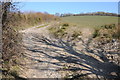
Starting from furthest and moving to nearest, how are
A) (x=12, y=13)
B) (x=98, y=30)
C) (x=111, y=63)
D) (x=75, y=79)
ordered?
(x=98, y=30) < (x=111, y=63) < (x=12, y=13) < (x=75, y=79)

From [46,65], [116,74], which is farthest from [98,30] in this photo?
[46,65]

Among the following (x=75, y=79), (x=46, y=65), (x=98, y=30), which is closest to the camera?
(x=75, y=79)

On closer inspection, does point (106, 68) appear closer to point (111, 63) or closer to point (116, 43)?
point (111, 63)

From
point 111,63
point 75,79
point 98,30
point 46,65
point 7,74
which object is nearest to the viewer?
point 7,74

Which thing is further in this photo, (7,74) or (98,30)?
(98,30)

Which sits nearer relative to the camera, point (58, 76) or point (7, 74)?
point (7, 74)

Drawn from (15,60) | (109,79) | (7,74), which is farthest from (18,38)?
(109,79)

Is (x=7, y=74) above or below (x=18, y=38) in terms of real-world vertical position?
below

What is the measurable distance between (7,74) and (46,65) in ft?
4.66

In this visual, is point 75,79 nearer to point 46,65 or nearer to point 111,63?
point 46,65

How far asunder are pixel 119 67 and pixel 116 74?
572 millimetres

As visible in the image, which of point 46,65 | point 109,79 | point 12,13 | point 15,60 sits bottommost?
point 109,79

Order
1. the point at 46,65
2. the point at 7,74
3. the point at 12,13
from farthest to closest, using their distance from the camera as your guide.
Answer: the point at 46,65
the point at 12,13
the point at 7,74

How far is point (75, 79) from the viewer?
3.12 m
